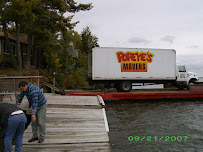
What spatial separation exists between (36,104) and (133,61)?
11.9 m

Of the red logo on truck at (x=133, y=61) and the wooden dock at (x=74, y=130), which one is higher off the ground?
the red logo on truck at (x=133, y=61)

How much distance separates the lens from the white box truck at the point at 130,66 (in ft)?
50.9

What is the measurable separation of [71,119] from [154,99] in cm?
1018

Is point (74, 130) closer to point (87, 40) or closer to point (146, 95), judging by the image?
point (146, 95)

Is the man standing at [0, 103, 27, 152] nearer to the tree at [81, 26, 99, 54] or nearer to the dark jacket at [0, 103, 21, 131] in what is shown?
the dark jacket at [0, 103, 21, 131]

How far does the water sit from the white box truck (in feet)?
7.42

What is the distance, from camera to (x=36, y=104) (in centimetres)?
500

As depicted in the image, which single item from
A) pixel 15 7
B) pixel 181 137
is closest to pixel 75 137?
pixel 181 137

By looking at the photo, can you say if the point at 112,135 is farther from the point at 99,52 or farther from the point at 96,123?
the point at 99,52

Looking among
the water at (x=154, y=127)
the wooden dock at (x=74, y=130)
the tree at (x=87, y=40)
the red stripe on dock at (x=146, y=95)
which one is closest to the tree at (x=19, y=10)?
the red stripe on dock at (x=146, y=95)

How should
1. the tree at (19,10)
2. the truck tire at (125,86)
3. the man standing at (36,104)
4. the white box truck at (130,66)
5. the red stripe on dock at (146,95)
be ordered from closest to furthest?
the man standing at (36,104)
the red stripe on dock at (146,95)
the white box truck at (130,66)
the tree at (19,10)
the truck tire at (125,86)
